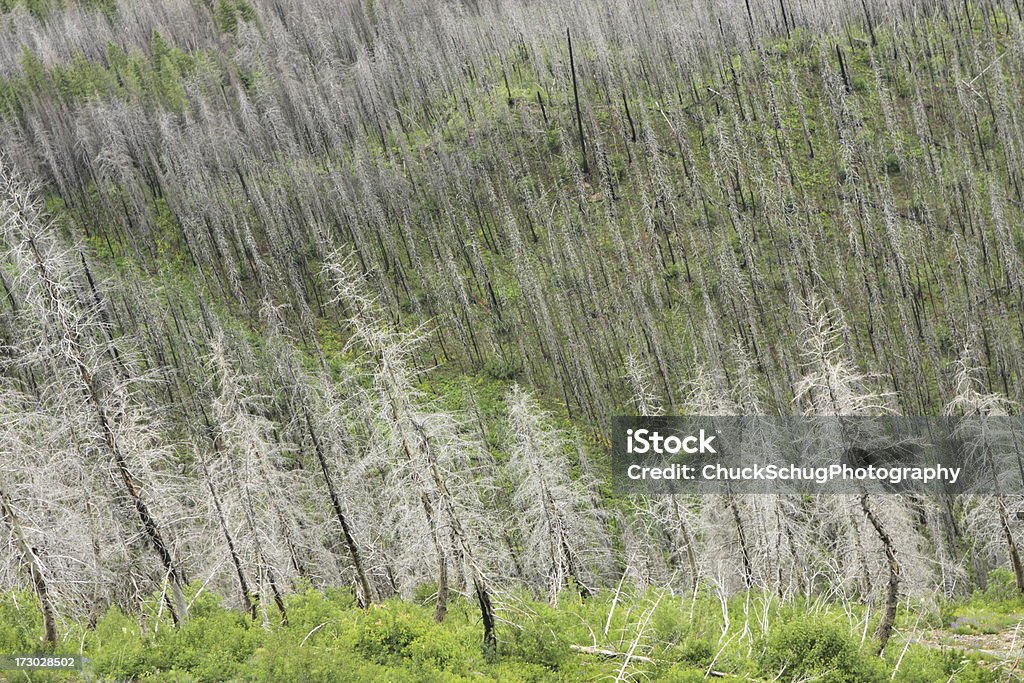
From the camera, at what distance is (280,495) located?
90.8 ft

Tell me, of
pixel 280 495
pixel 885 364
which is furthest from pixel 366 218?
pixel 280 495

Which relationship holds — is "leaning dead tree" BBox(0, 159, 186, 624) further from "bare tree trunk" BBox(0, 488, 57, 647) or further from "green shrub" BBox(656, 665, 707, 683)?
"green shrub" BBox(656, 665, 707, 683)

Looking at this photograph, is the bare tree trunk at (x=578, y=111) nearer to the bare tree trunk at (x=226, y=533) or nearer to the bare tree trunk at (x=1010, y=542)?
the bare tree trunk at (x=1010, y=542)

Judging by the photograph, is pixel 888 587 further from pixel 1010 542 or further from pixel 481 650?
pixel 1010 542

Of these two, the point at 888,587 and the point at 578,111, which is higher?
the point at 578,111

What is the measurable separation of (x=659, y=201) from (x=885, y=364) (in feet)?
95.9

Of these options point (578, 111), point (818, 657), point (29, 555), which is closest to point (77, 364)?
point (29, 555)

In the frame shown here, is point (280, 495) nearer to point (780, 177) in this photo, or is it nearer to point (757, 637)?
point (757, 637)

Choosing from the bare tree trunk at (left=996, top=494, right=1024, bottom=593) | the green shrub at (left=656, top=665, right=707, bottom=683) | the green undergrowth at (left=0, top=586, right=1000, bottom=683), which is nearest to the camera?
the green shrub at (left=656, top=665, right=707, bottom=683)

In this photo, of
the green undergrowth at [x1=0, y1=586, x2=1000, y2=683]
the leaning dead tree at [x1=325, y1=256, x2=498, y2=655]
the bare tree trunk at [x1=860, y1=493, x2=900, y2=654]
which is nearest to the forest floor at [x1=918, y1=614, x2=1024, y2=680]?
the bare tree trunk at [x1=860, y1=493, x2=900, y2=654]

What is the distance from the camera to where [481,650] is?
15938 millimetres

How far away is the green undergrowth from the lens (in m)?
14.3

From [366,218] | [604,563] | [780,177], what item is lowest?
[604,563]

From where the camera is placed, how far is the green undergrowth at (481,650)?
14.3 metres
